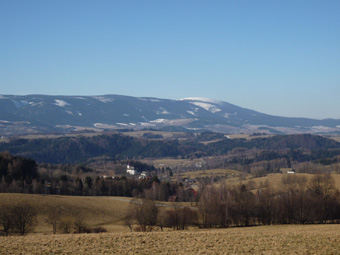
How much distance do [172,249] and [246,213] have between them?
83.2 feet

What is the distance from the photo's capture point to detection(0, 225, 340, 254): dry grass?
75.0 feet

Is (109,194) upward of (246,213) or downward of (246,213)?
downward

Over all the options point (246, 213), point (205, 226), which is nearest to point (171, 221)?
point (205, 226)

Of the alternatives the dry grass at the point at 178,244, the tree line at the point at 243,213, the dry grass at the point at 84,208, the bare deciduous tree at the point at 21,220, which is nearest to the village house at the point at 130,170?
the dry grass at the point at 84,208

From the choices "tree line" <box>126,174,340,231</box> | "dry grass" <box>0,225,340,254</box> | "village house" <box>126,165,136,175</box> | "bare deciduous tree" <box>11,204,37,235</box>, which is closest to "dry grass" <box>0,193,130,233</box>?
"tree line" <box>126,174,340,231</box>

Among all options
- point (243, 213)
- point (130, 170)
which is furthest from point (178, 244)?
point (130, 170)

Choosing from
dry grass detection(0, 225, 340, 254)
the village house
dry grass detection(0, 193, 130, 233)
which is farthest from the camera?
the village house

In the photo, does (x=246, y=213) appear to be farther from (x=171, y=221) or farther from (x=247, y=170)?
(x=247, y=170)

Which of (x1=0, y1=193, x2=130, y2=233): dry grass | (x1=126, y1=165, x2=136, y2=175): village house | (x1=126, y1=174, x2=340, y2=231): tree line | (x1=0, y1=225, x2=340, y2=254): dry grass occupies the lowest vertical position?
(x1=126, y1=165, x2=136, y2=175): village house

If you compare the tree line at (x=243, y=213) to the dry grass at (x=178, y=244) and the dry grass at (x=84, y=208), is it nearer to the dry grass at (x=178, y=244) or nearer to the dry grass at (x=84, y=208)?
the dry grass at (x=84, y=208)

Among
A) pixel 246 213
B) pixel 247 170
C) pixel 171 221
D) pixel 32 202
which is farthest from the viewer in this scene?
pixel 247 170

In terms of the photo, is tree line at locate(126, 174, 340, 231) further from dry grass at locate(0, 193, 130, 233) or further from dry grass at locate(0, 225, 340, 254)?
dry grass at locate(0, 225, 340, 254)

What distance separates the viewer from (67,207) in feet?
190

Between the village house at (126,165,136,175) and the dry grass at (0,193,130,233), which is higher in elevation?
the dry grass at (0,193,130,233)
